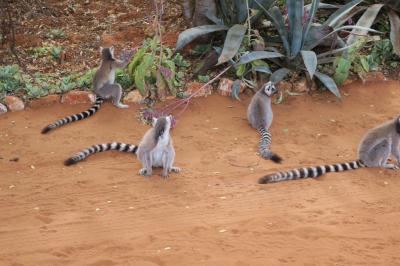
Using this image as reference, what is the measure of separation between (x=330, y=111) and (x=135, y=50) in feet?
9.48

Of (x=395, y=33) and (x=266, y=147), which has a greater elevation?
(x=395, y=33)

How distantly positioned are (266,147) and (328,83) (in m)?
1.92

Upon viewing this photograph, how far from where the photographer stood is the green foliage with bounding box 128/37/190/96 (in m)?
8.35

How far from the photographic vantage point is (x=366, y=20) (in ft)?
30.6

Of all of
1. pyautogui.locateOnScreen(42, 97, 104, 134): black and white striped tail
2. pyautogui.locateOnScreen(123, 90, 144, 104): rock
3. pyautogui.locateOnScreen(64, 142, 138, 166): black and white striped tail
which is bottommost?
pyautogui.locateOnScreen(64, 142, 138, 166): black and white striped tail

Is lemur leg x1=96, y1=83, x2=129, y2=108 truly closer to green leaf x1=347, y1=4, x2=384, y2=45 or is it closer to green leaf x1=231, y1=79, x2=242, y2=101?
green leaf x1=231, y1=79, x2=242, y2=101

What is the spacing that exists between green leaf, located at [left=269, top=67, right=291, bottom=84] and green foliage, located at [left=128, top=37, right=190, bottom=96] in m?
1.31

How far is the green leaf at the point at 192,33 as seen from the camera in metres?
8.77

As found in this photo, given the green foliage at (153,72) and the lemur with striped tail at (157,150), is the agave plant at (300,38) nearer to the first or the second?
the green foliage at (153,72)

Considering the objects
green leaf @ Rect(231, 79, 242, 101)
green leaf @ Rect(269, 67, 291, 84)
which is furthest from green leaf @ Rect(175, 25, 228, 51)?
green leaf @ Rect(269, 67, 291, 84)

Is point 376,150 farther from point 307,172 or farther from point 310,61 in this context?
point 310,61

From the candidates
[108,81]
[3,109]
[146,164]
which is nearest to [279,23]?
[108,81]

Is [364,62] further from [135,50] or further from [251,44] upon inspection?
[135,50]

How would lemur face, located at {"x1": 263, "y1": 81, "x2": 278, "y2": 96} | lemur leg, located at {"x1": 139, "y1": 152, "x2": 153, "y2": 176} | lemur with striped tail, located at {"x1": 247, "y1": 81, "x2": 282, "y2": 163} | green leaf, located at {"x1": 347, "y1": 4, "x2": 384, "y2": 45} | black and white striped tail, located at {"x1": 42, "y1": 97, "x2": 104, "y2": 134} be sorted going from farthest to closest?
green leaf, located at {"x1": 347, "y1": 4, "x2": 384, "y2": 45}, lemur face, located at {"x1": 263, "y1": 81, "x2": 278, "y2": 96}, black and white striped tail, located at {"x1": 42, "y1": 97, "x2": 104, "y2": 134}, lemur with striped tail, located at {"x1": 247, "y1": 81, "x2": 282, "y2": 163}, lemur leg, located at {"x1": 139, "y1": 152, "x2": 153, "y2": 176}
